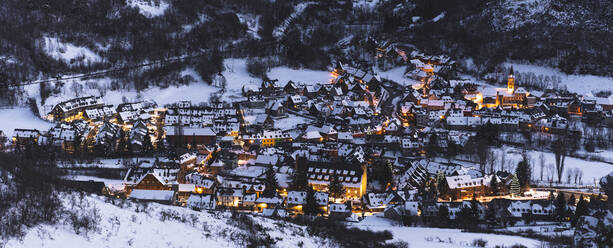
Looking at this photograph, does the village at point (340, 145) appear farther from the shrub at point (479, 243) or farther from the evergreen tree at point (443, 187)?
the shrub at point (479, 243)

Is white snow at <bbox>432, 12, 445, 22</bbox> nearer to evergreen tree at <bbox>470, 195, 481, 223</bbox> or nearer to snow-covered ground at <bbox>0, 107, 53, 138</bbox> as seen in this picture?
evergreen tree at <bbox>470, 195, 481, 223</bbox>

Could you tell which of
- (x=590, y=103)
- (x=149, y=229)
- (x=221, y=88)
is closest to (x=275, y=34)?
(x=221, y=88)

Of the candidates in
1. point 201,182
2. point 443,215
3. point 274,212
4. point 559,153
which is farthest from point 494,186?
point 201,182

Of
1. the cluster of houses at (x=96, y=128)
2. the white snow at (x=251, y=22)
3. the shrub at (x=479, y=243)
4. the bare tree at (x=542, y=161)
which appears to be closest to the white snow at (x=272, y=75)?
the cluster of houses at (x=96, y=128)

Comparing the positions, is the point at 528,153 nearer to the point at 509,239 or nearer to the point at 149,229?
the point at 509,239

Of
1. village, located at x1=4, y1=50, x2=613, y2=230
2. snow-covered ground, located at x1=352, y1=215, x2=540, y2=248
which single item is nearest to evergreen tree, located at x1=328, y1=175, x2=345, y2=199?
village, located at x1=4, y1=50, x2=613, y2=230

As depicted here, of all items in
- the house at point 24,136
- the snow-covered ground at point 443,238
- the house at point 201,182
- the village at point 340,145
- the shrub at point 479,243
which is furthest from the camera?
the house at point 24,136
